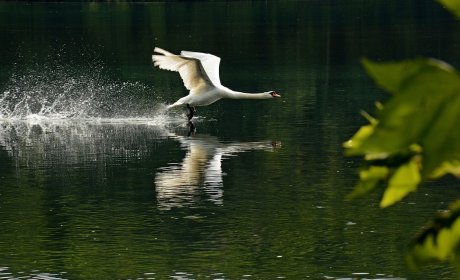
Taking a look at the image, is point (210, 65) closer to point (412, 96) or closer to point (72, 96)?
point (72, 96)

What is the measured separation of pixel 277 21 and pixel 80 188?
59476 mm

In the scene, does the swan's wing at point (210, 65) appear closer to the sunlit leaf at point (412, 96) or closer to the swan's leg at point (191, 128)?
the swan's leg at point (191, 128)

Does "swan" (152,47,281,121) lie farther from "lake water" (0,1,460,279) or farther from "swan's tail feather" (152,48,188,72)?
"lake water" (0,1,460,279)

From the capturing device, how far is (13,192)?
14102 mm

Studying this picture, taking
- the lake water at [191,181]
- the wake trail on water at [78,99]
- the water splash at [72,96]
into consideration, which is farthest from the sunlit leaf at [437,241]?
the water splash at [72,96]

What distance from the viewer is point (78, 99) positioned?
27.4 m

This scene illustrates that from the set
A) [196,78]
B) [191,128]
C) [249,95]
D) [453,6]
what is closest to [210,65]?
[196,78]

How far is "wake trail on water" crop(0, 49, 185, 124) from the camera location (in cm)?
2362

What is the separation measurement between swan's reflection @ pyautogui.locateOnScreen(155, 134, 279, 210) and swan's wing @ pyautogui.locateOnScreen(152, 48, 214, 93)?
4.35 feet

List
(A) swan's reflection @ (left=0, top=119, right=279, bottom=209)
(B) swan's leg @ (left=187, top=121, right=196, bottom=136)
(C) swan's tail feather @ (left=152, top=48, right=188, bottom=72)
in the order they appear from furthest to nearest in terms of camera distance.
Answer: (B) swan's leg @ (left=187, top=121, right=196, bottom=136) → (C) swan's tail feather @ (left=152, top=48, right=188, bottom=72) → (A) swan's reflection @ (left=0, top=119, right=279, bottom=209)

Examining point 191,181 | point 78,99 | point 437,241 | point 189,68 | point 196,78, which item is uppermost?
point 189,68

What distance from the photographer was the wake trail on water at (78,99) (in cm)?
2362

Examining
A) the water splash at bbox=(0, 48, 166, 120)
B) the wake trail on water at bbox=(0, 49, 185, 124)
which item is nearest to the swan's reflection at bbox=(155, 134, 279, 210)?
the wake trail on water at bbox=(0, 49, 185, 124)

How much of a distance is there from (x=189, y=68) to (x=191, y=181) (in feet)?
20.4
